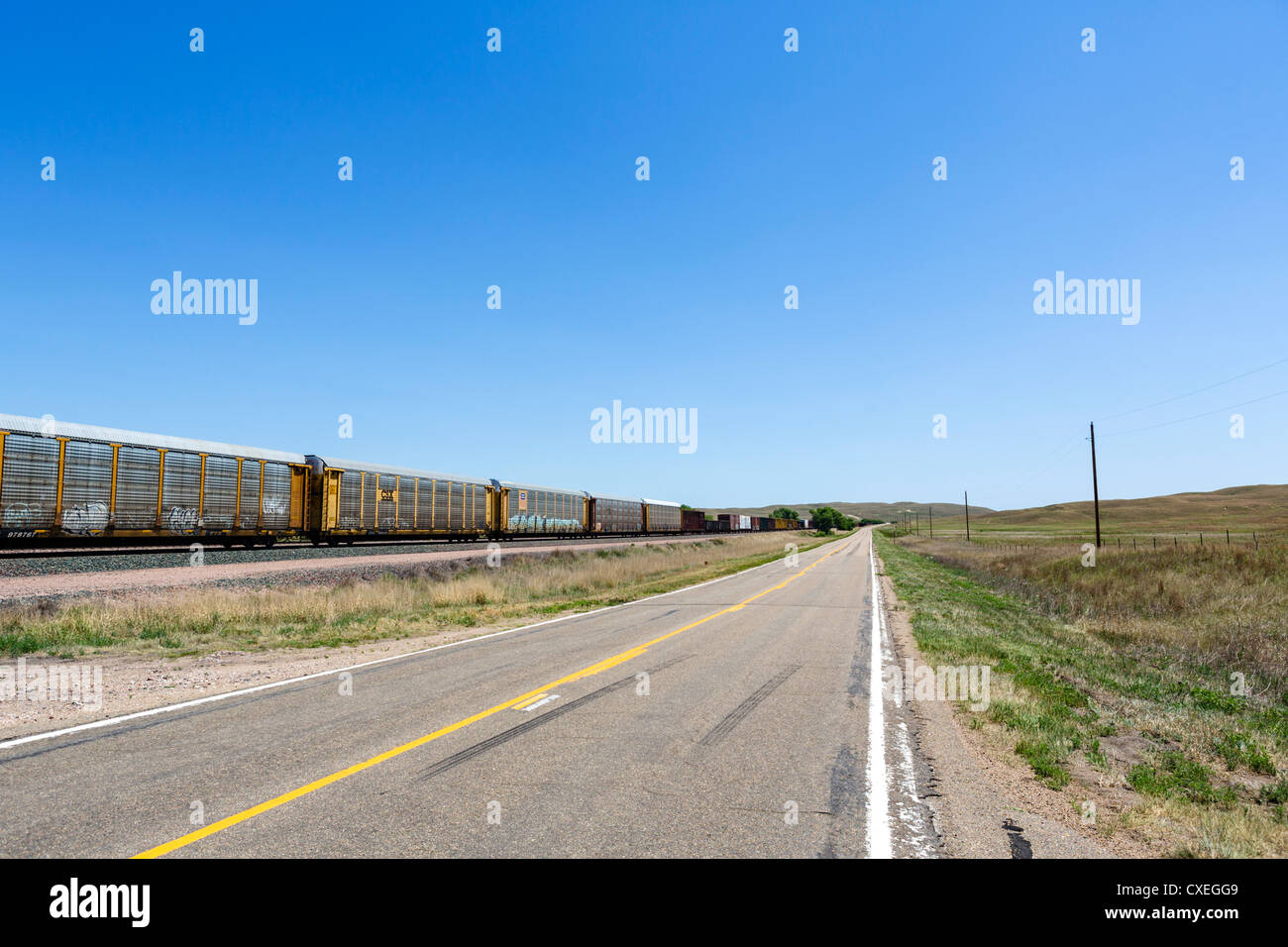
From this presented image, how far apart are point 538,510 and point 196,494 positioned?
92.0ft

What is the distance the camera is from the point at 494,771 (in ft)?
19.7

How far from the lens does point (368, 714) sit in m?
7.93

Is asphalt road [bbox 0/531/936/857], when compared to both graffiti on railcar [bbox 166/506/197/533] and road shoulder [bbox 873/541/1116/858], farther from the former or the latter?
graffiti on railcar [bbox 166/506/197/533]

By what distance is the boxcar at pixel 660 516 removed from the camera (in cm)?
7306

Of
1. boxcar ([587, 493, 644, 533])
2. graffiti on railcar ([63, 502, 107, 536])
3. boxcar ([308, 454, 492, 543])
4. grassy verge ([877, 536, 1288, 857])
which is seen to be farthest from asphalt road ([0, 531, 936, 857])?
boxcar ([587, 493, 644, 533])

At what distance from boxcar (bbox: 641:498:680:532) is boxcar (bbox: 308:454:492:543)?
31379mm

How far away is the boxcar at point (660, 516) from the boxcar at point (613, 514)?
1.96 m

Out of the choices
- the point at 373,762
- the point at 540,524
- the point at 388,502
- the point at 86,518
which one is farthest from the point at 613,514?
the point at 373,762

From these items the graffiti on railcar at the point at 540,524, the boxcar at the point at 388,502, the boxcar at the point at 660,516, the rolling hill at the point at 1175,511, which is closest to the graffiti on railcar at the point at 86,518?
the boxcar at the point at 388,502

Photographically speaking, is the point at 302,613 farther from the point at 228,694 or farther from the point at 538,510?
the point at 538,510

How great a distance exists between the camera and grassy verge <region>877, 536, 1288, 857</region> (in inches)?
221

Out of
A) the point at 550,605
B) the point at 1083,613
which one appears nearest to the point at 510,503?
the point at 550,605
